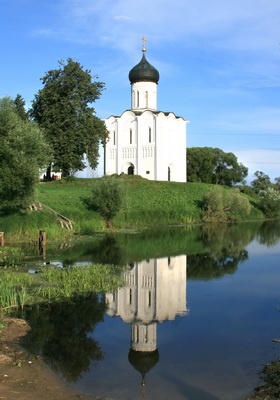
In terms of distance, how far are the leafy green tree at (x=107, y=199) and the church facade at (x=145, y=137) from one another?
1974 cm

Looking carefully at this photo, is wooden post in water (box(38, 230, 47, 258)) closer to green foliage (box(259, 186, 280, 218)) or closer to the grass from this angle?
the grass

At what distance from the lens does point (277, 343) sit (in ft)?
31.1

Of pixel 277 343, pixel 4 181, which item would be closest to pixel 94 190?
pixel 4 181

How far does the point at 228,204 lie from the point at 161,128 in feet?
41.5

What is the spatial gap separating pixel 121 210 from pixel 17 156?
14.5 m

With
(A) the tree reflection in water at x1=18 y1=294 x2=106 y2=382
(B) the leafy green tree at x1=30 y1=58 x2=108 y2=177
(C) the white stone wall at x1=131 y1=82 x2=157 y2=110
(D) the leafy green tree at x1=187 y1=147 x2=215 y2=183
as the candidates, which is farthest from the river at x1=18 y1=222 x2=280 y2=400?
(D) the leafy green tree at x1=187 y1=147 x2=215 y2=183

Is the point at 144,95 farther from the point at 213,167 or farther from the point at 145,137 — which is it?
the point at 213,167

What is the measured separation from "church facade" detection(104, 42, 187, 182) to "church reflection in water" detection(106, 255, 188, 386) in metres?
34.6

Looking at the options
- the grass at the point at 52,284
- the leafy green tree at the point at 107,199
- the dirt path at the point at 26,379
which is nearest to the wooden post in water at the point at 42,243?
the grass at the point at 52,284

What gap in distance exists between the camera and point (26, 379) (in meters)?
7.22

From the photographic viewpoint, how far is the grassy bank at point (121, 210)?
85.3ft

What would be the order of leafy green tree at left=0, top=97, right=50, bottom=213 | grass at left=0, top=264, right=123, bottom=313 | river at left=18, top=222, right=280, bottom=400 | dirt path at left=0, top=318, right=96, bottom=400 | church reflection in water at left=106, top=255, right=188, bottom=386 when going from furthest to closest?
leafy green tree at left=0, top=97, right=50, bottom=213
grass at left=0, top=264, right=123, bottom=313
church reflection in water at left=106, top=255, right=188, bottom=386
river at left=18, top=222, right=280, bottom=400
dirt path at left=0, top=318, right=96, bottom=400

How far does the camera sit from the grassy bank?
26.0 m

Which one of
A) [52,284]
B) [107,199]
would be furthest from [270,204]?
[52,284]
